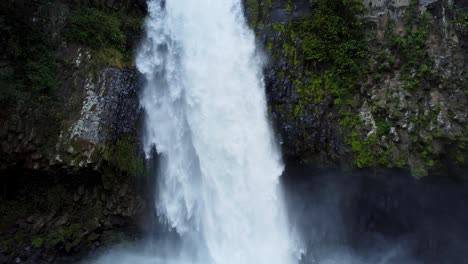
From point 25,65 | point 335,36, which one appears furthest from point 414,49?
point 25,65

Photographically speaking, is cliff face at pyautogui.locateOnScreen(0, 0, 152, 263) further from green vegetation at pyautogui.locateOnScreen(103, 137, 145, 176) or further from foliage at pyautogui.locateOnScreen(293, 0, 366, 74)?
foliage at pyautogui.locateOnScreen(293, 0, 366, 74)

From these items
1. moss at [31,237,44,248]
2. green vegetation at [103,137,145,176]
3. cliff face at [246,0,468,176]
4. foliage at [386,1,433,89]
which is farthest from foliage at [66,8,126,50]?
foliage at [386,1,433,89]

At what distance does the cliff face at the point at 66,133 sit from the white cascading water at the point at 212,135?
2.41 feet

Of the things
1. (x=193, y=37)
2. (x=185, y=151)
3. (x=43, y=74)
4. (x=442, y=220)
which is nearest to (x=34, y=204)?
(x=43, y=74)

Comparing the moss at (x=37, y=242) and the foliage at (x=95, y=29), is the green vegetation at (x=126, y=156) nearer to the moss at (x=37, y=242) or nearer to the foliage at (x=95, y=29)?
the moss at (x=37, y=242)

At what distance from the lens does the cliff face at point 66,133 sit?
24.7 feet

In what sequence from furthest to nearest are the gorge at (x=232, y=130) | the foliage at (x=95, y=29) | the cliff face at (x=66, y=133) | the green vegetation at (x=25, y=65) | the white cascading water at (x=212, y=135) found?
1. the white cascading water at (x=212, y=135)
2. the foliage at (x=95, y=29)
3. the gorge at (x=232, y=130)
4. the cliff face at (x=66, y=133)
5. the green vegetation at (x=25, y=65)

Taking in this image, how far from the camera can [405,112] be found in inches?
320

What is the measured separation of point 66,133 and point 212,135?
11.1 feet

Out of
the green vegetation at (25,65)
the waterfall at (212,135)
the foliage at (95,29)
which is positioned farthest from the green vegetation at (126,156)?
the foliage at (95,29)

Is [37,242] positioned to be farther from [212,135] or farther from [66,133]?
[212,135]

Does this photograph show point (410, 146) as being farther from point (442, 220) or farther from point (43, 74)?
point (43, 74)

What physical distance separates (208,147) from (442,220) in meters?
6.11

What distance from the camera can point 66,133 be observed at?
788 cm
